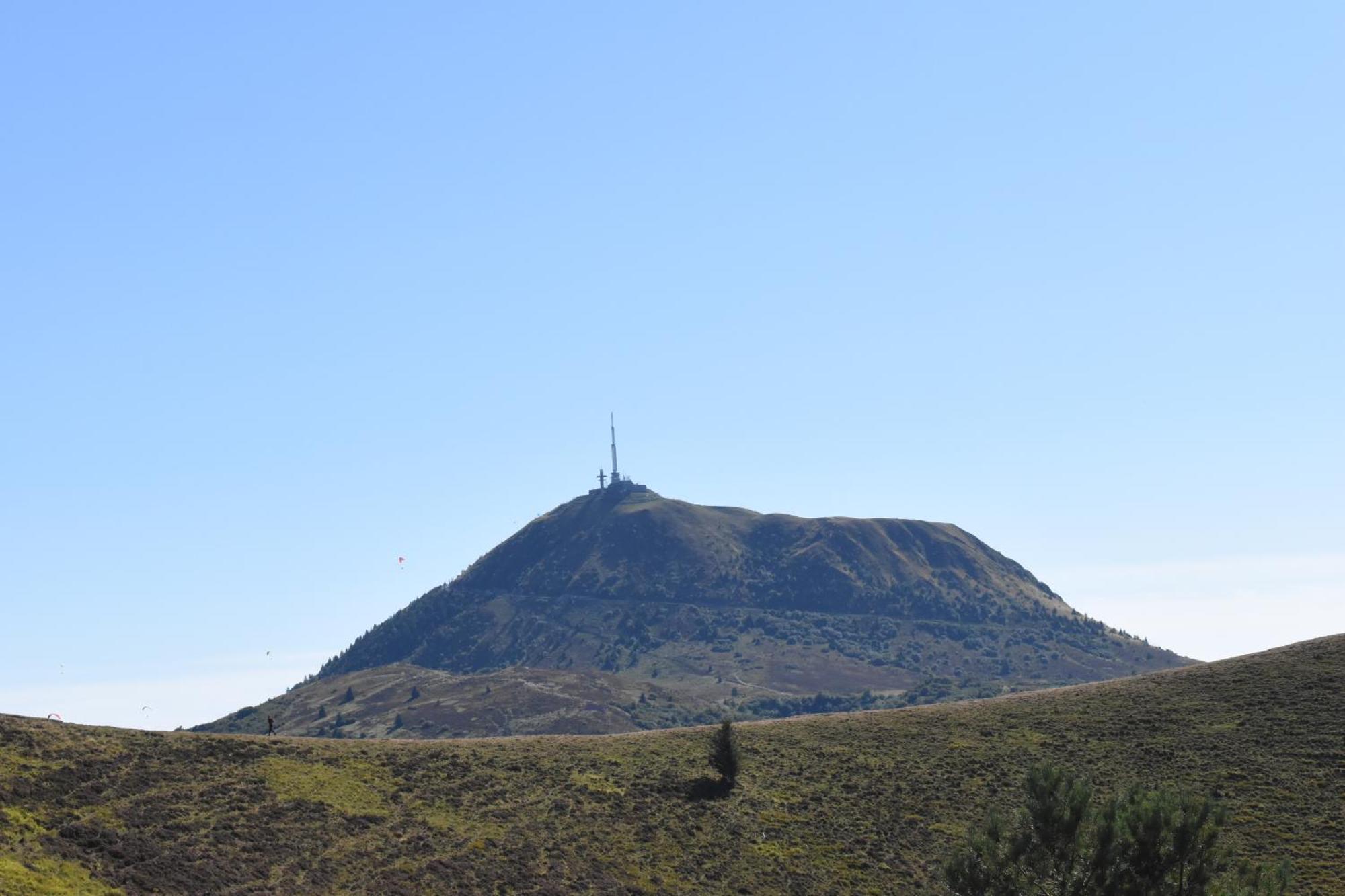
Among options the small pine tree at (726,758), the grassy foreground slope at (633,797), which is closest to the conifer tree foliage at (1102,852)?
the grassy foreground slope at (633,797)

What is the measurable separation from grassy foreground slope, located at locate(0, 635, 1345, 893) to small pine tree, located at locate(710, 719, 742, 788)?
140cm

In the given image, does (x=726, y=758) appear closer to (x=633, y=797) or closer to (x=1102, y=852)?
(x=633, y=797)

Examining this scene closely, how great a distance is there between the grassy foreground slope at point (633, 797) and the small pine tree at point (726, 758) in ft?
4.58

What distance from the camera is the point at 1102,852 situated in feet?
172

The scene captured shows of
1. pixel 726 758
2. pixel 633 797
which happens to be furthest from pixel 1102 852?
pixel 726 758

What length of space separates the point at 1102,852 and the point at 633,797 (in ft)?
151

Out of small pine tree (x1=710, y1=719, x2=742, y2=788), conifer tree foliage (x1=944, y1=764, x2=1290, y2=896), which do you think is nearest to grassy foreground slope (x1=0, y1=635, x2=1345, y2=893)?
small pine tree (x1=710, y1=719, x2=742, y2=788)

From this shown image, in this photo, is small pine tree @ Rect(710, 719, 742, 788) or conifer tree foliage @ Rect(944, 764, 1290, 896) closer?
conifer tree foliage @ Rect(944, 764, 1290, 896)

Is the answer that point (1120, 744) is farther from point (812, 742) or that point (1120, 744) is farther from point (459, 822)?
point (459, 822)

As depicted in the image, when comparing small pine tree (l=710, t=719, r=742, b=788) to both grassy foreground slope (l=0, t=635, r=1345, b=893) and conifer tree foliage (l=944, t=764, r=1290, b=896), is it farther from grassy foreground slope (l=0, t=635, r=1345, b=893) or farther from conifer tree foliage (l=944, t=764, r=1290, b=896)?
conifer tree foliage (l=944, t=764, r=1290, b=896)

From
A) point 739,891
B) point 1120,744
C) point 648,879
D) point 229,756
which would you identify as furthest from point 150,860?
point 1120,744

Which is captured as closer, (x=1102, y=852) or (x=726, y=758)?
(x=1102, y=852)

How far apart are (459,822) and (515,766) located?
13001mm

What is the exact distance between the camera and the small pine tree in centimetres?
9631
